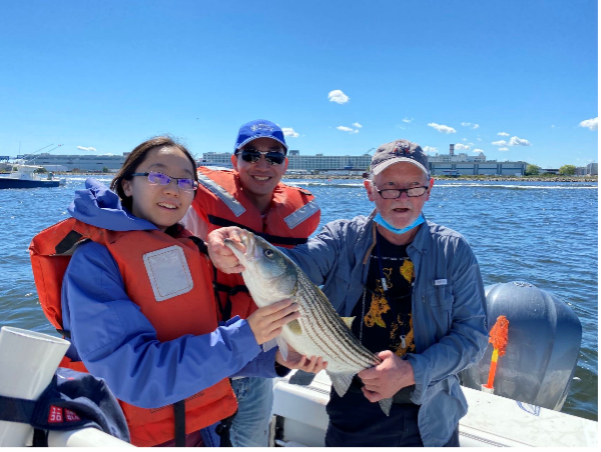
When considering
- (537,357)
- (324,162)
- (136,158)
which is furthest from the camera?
(324,162)

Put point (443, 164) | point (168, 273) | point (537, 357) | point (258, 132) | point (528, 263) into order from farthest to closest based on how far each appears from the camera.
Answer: point (443, 164)
point (528, 263)
point (537, 357)
point (258, 132)
point (168, 273)

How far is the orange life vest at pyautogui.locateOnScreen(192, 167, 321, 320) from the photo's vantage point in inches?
129

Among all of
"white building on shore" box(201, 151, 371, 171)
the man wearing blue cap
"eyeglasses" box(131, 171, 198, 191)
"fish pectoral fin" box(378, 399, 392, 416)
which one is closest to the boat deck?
the man wearing blue cap

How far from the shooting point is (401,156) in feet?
9.16

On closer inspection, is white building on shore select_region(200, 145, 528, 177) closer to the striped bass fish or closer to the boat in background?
the boat in background

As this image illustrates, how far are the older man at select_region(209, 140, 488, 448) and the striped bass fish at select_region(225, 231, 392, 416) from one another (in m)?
0.10

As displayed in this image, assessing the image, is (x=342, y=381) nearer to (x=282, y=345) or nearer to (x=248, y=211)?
(x=282, y=345)

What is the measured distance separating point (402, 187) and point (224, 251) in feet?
4.24

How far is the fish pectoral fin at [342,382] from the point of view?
276 cm

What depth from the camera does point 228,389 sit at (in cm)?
259

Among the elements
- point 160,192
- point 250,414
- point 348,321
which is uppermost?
point 160,192

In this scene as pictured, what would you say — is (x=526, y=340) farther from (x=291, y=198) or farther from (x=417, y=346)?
(x=291, y=198)

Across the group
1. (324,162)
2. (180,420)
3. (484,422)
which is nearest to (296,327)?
Result: (180,420)

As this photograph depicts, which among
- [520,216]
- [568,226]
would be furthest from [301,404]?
[520,216]
